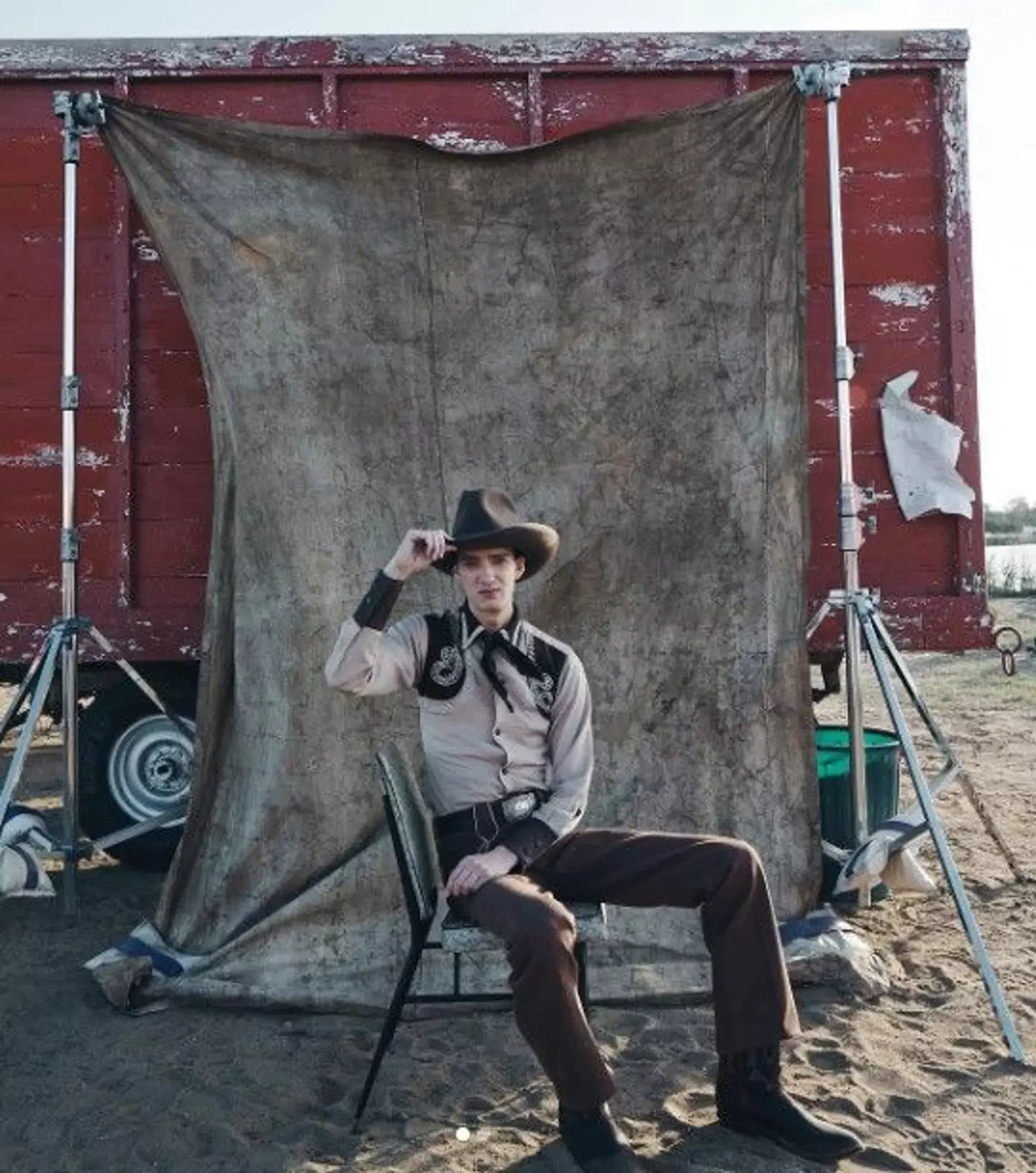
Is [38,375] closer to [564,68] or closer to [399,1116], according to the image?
[564,68]

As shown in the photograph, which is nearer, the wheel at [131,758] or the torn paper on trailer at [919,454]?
the torn paper on trailer at [919,454]

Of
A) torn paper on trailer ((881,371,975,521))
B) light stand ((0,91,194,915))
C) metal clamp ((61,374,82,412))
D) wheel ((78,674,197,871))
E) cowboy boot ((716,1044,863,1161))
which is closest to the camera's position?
cowboy boot ((716,1044,863,1161))

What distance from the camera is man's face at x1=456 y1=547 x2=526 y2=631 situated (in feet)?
9.46

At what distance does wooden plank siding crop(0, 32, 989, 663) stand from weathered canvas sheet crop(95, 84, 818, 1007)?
25.7 inches

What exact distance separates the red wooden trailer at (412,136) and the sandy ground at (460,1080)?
1.41 m

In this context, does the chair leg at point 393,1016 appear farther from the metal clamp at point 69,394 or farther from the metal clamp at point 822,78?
the metal clamp at point 822,78

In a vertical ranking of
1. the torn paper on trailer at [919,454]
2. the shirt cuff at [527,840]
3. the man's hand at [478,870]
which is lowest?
the man's hand at [478,870]

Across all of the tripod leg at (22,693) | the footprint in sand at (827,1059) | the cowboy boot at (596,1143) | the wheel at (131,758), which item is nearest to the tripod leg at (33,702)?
the tripod leg at (22,693)

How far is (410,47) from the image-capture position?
4516 millimetres

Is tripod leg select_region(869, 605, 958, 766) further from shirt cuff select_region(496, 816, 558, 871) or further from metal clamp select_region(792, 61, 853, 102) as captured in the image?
metal clamp select_region(792, 61, 853, 102)

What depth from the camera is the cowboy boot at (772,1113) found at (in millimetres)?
2590

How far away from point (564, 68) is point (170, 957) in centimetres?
367

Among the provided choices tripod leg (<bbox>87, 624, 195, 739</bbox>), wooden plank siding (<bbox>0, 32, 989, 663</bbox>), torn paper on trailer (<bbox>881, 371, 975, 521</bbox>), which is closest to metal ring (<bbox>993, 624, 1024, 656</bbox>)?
wooden plank siding (<bbox>0, 32, 989, 663</bbox>)

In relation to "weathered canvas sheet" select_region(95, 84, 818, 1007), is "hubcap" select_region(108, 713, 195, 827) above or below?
below
